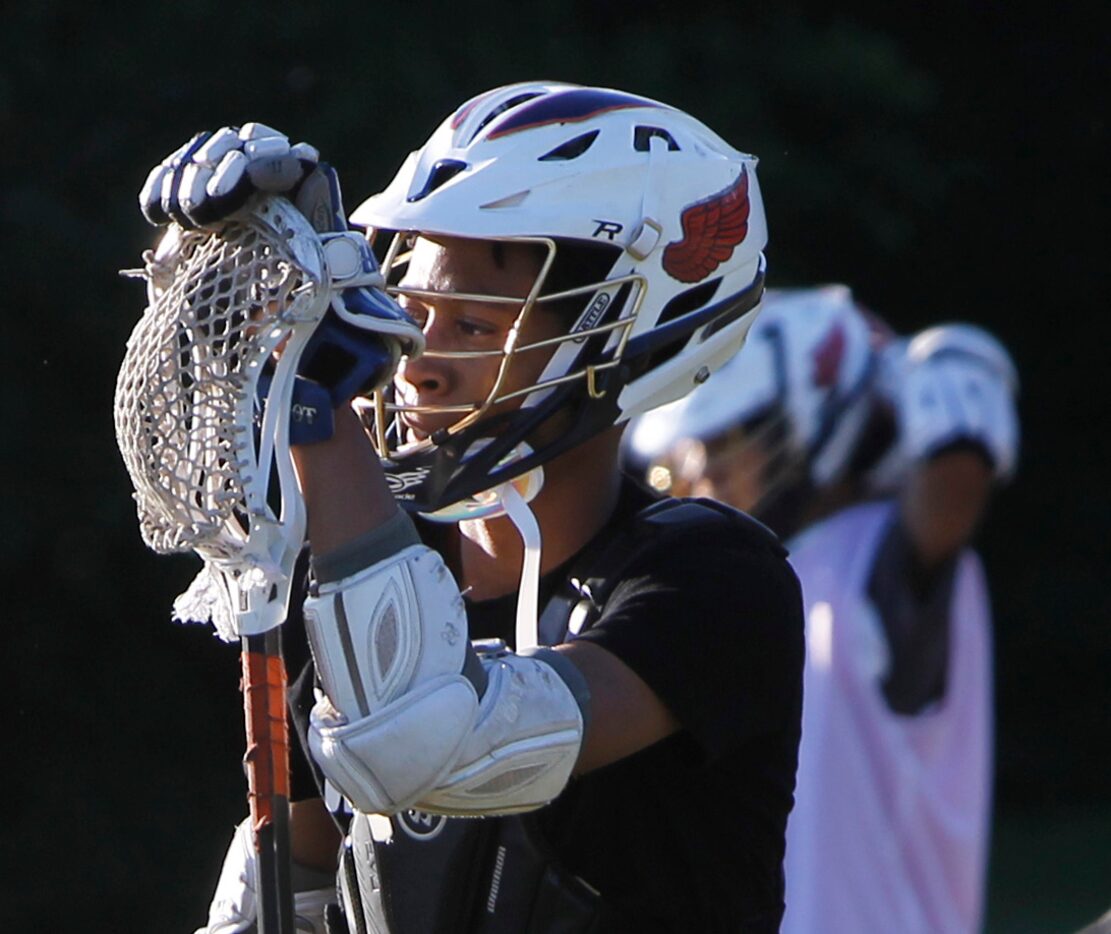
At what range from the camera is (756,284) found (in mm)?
3193

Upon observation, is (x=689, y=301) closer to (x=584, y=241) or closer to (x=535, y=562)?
(x=584, y=241)

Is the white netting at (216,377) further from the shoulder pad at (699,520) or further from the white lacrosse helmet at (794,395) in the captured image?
the white lacrosse helmet at (794,395)

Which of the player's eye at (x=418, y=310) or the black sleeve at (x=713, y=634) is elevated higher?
the player's eye at (x=418, y=310)

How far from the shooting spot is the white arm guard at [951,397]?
7027 mm

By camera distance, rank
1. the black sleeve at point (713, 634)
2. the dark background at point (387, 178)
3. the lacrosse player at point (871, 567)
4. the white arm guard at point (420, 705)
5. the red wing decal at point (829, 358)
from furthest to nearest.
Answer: the dark background at point (387, 178)
the red wing decal at point (829, 358)
the lacrosse player at point (871, 567)
the black sleeve at point (713, 634)
the white arm guard at point (420, 705)

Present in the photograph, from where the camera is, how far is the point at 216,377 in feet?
8.17

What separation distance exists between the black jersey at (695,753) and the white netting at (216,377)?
16.7 inches

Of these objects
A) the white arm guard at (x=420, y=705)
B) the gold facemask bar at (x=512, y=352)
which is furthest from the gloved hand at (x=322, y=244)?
the gold facemask bar at (x=512, y=352)

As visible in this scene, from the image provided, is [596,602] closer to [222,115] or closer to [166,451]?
[166,451]

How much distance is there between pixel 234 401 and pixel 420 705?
A: 1.13 feet

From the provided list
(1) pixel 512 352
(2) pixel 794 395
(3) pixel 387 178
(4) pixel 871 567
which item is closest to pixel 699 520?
(1) pixel 512 352

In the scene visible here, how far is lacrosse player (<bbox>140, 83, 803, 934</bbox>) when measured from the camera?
8.17 ft

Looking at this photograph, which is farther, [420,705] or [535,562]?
[535,562]

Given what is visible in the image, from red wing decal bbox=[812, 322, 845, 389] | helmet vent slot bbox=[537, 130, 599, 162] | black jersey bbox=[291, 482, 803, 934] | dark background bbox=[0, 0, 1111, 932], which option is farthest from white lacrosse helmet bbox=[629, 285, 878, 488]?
black jersey bbox=[291, 482, 803, 934]
